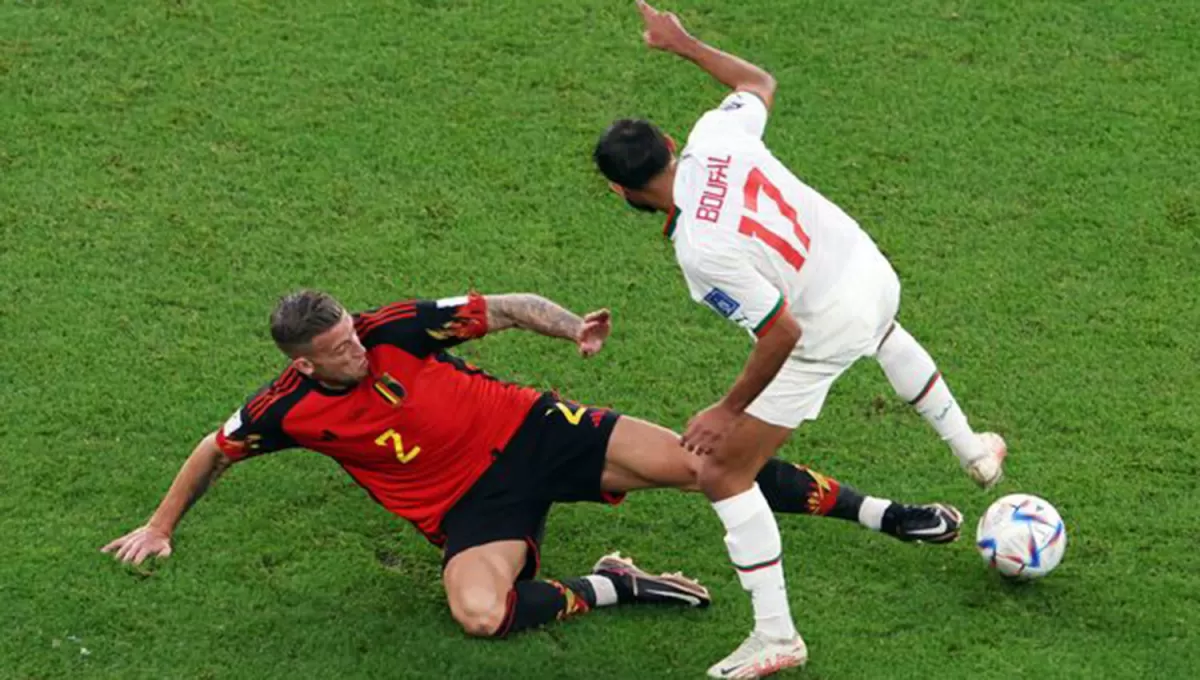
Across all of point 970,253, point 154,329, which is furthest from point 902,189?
point 154,329

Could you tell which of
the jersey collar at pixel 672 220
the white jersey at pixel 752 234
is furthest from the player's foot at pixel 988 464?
the jersey collar at pixel 672 220

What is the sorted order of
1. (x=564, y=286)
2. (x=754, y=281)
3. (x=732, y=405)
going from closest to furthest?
(x=754, y=281) → (x=732, y=405) → (x=564, y=286)

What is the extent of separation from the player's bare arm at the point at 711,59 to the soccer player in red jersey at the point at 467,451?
0.97 metres

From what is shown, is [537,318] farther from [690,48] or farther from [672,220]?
[690,48]

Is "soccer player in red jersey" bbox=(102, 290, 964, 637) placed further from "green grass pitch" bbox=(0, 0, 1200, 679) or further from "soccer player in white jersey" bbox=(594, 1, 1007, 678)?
"soccer player in white jersey" bbox=(594, 1, 1007, 678)

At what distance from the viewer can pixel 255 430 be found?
6.72m

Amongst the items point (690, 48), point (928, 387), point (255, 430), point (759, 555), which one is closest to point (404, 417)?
point (255, 430)

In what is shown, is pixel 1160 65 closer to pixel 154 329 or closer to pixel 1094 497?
pixel 1094 497

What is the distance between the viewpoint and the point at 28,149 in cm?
Answer: 929

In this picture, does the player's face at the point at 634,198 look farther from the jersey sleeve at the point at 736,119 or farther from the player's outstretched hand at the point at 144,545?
the player's outstretched hand at the point at 144,545

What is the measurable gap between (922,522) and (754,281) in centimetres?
152

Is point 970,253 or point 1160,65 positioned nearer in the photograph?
point 970,253

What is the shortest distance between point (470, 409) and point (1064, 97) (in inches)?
160

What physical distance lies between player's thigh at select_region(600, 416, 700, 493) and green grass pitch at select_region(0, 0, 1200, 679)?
1.40ft
